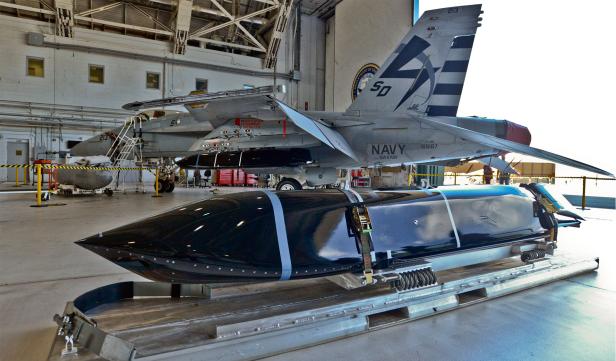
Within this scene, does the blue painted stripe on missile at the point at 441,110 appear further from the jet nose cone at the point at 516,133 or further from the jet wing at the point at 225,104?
the jet wing at the point at 225,104

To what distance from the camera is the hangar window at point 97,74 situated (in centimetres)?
1675

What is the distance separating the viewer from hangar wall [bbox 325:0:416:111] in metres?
14.9

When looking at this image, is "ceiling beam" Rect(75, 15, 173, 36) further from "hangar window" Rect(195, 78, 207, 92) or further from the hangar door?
the hangar door

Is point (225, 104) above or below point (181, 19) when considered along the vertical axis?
below

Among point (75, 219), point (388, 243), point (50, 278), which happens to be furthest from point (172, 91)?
point (388, 243)

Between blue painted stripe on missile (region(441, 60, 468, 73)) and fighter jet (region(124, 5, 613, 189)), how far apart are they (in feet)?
0.07

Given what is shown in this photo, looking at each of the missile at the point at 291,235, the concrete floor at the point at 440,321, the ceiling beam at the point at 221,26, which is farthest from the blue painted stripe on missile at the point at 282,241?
the ceiling beam at the point at 221,26

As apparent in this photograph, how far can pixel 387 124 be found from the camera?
25.1 feet

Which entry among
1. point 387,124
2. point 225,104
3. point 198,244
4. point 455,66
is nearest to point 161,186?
point 225,104

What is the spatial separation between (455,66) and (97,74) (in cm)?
1656

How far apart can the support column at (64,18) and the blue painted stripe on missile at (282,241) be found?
59.3 feet

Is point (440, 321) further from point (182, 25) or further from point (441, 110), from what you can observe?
point (182, 25)

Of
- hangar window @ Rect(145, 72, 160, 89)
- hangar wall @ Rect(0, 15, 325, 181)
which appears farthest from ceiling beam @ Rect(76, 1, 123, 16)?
hangar window @ Rect(145, 72, 160, 89)

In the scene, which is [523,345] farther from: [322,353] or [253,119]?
[253,119]
